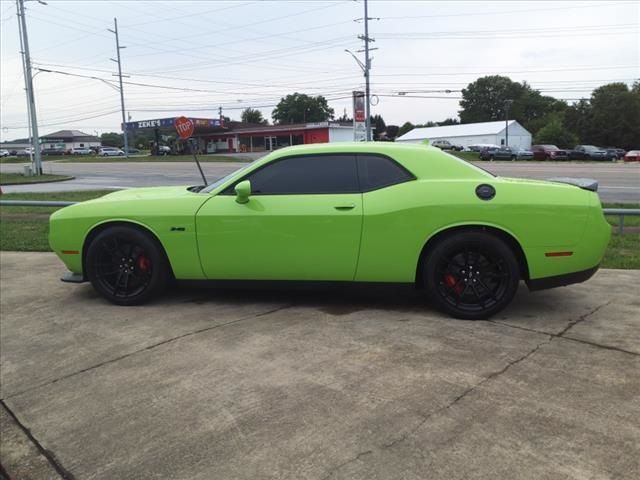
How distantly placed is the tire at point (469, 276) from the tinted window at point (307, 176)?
918 millimetres

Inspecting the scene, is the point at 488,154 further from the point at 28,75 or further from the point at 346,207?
the point at 346,207

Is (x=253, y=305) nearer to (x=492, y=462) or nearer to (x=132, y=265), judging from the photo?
(x=132, y=265)

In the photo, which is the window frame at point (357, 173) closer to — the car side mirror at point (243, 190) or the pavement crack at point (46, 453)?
the car side mirror at point (243, 190)

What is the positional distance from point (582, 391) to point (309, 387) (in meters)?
1.54

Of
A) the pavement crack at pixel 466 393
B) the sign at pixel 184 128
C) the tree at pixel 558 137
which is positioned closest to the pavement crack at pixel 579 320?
the pavement crack at pixel 466 393

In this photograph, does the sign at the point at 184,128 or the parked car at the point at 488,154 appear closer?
the sign at the point at 184,128

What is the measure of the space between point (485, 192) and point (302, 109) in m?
112

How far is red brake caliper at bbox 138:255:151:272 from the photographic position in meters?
4.84

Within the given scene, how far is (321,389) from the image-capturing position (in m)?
3.23

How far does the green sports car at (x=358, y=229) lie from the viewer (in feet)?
14.0

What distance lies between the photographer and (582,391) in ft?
10.3

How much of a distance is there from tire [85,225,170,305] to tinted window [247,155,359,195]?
3.46ft

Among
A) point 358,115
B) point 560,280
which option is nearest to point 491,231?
point 560,280

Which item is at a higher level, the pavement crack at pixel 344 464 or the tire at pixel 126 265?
the tire at pixel 126 265
